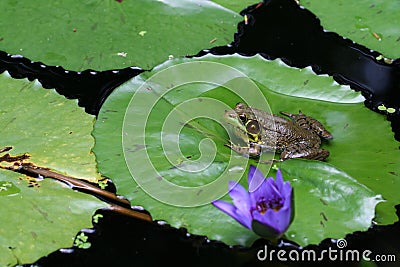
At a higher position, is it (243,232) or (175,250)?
(243,232)

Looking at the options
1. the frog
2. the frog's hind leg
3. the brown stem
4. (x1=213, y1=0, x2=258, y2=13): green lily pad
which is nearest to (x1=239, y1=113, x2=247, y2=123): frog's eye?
the frog

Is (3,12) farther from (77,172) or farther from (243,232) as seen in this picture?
(243,232)

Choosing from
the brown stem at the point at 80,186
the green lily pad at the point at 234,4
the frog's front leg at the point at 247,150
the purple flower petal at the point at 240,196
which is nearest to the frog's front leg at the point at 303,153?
the frog's front leg at the point at 247,150

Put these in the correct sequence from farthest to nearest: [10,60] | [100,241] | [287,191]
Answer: [10,60]
[100,241]
[287,191]

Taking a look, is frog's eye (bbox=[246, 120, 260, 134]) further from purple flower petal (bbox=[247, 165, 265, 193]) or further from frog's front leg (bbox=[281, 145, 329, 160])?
purple flower petal (bbox=[247, 165, 265, 193])

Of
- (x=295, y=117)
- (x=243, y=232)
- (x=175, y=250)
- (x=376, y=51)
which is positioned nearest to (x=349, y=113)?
(x=295, y=117)

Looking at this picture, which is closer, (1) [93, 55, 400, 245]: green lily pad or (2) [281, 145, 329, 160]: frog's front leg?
(1) [93, 55, 400, 245]: green lily pad
